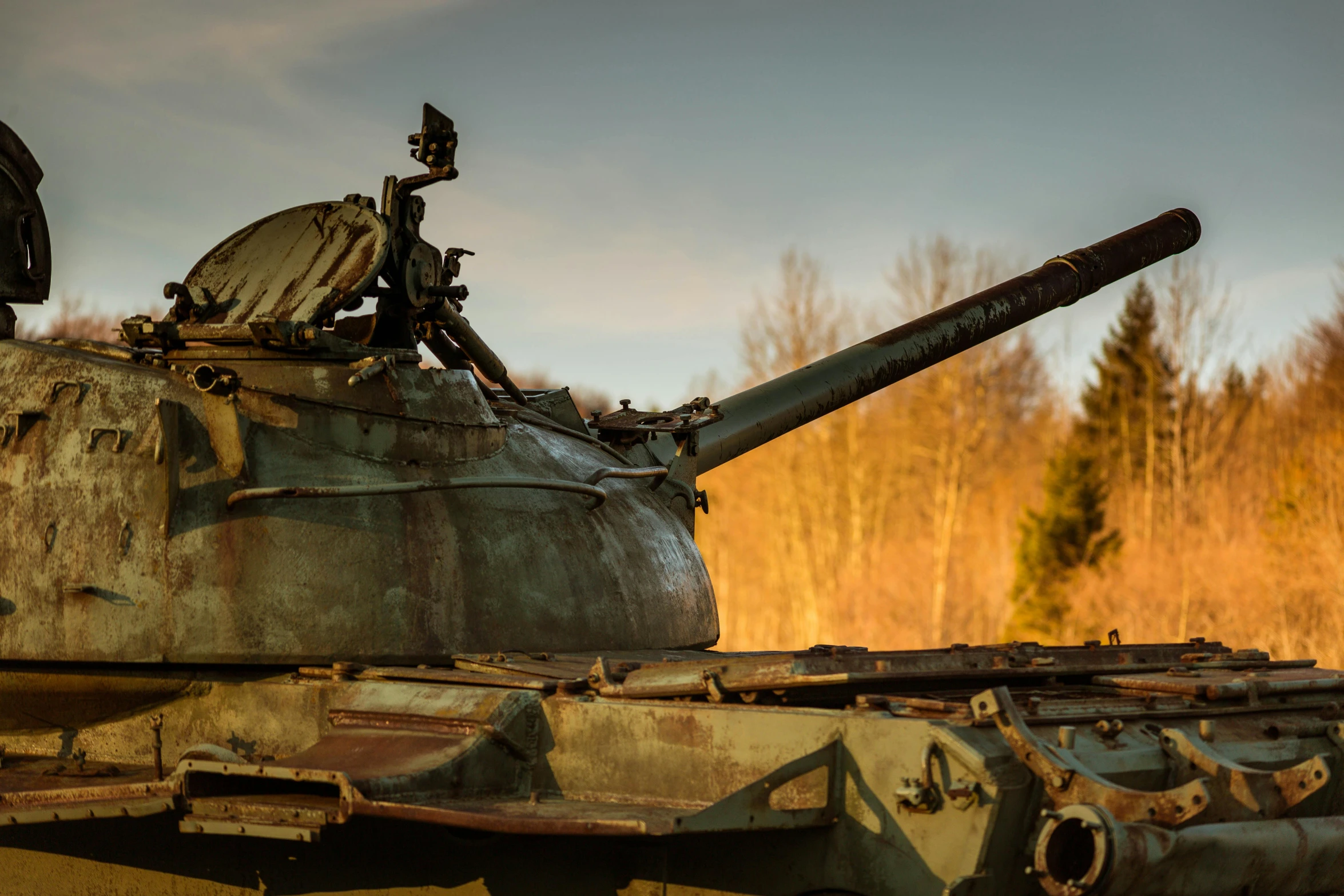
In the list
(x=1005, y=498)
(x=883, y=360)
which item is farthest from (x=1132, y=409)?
(x=883, y=360)

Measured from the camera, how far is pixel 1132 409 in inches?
1398

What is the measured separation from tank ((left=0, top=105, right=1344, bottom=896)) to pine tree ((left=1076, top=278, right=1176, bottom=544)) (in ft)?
92.2

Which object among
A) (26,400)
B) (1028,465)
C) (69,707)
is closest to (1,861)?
(69,707)

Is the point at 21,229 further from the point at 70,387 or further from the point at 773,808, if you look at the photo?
the point at 773,808

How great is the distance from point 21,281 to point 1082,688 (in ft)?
16.4

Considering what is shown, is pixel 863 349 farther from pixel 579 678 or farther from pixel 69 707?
pixel 69 707

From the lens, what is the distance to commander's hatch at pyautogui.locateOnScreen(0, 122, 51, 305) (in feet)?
22.3

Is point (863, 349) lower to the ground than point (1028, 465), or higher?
lower

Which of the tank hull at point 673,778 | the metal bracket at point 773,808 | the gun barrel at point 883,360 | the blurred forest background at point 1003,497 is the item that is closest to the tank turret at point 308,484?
the tank hull at point 673,778

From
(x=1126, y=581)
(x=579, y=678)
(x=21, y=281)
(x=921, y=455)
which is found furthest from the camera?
(x=921, y=455)

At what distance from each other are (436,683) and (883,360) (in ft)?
14.3

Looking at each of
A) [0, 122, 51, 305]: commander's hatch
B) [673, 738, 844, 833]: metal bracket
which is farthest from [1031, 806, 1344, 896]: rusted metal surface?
[0, 122, 51, 305]: commander's hatch

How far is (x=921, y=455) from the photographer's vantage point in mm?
34906

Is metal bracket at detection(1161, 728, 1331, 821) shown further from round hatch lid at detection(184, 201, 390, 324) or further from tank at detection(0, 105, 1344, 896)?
round hatch lid at detection(184, 201, 390, 324)
